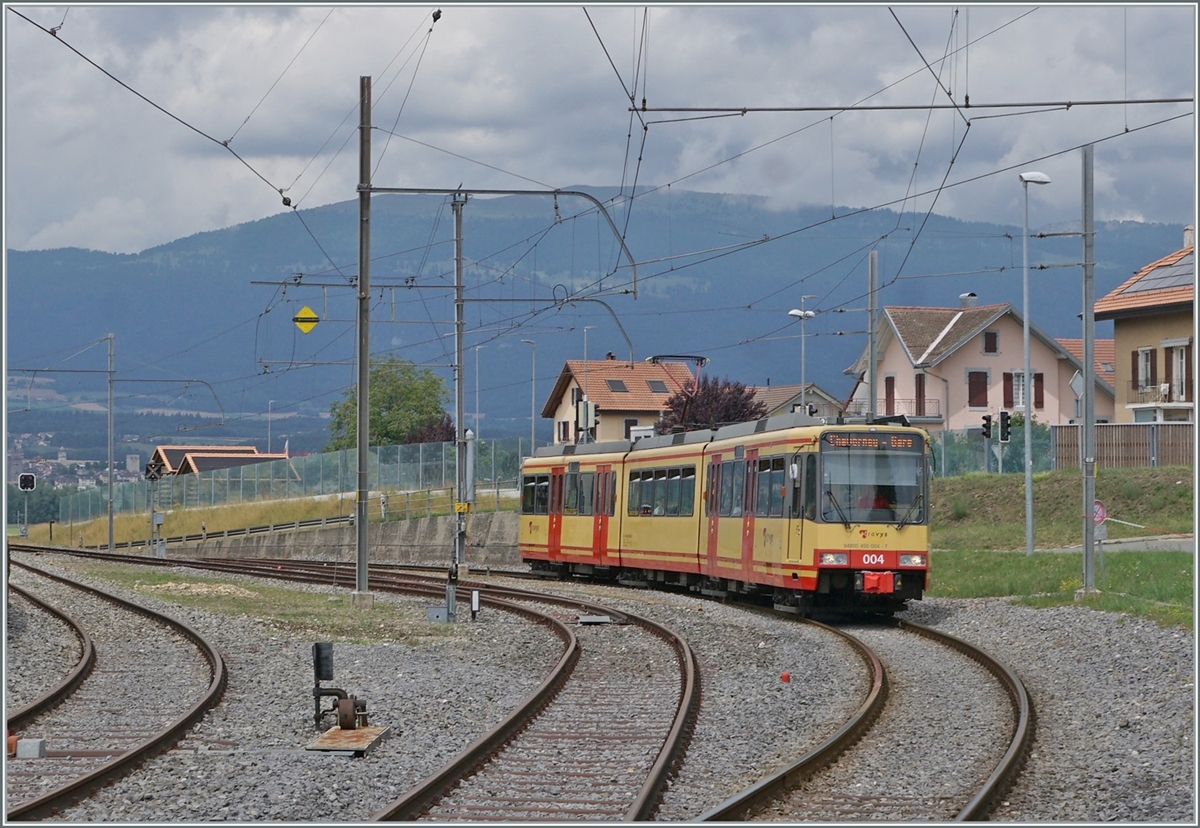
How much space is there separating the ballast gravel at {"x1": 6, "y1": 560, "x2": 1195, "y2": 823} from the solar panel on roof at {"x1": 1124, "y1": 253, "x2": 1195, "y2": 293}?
31.8 m

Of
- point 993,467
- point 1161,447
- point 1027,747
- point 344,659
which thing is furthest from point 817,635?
point 993,467

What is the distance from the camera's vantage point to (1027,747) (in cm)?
1143

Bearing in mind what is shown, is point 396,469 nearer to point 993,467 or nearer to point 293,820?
point 993,467

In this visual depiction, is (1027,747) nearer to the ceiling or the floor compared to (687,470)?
nearer to the floor

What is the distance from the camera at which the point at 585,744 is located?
1162cm

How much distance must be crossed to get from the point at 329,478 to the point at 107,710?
48489 millimetres

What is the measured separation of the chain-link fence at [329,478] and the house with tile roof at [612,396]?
25.3 m

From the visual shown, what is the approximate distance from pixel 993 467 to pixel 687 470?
24723 millimetres

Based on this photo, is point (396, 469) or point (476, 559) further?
point (396, 469)

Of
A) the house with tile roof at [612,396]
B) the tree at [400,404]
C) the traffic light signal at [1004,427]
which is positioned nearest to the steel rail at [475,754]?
the traffic light signal at [1004,427]

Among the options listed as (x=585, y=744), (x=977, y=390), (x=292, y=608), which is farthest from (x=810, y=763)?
(x=977, y=390)

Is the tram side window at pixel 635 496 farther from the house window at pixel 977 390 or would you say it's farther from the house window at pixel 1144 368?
the house window at pixel 977 390

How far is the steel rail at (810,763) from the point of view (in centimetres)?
890

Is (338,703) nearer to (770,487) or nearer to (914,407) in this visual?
(770,487)
